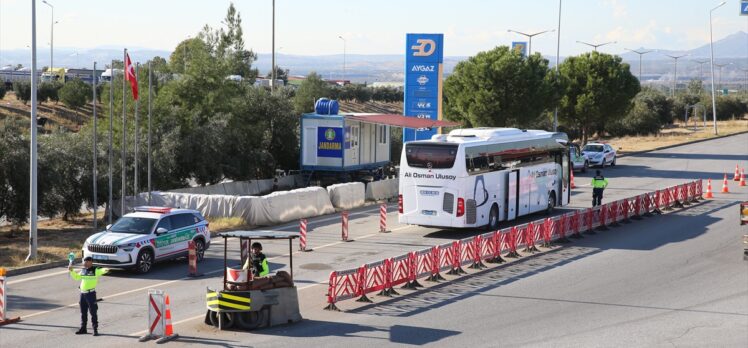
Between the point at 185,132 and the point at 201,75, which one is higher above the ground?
the point at 201,75

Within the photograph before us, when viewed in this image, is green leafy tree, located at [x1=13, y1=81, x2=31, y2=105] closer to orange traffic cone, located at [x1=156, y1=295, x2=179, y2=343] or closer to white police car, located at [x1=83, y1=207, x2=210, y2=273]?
white police car, located at [x1=83, y1=207, x2=210, y2=273]

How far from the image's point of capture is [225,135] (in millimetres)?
42406

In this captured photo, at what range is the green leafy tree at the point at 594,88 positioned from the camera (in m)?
69.3

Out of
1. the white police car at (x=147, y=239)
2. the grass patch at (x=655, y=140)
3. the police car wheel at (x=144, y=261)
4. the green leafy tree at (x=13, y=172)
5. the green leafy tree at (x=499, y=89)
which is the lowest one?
the police car wheel at (x=144, y=261)

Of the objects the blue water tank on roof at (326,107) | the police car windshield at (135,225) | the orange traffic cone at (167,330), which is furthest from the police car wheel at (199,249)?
the blue water tank on roof at (326,107)

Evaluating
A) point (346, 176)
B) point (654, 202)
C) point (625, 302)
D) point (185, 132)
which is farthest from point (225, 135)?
point (625, 302)

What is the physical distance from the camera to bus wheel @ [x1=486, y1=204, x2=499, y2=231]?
3025cm

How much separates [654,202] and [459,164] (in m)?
10.9

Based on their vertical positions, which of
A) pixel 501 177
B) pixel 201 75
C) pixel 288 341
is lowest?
pixel 288 341

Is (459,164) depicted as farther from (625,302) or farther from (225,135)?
(225,135)

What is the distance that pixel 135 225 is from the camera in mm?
23969

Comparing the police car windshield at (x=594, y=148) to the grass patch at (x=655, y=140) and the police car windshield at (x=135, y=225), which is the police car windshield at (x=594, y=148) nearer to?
the grass patch at (x=655, y=140)

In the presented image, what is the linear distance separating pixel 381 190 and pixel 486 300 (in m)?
21.3

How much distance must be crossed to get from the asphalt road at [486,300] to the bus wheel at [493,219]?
1.35 metres
